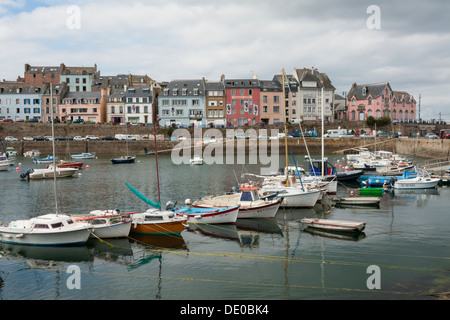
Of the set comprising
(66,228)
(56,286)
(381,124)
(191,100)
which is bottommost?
(56,286)

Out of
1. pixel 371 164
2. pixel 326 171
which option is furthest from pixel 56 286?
pixel 371 164

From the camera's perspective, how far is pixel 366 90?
339ft

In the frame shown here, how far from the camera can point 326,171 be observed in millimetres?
45219

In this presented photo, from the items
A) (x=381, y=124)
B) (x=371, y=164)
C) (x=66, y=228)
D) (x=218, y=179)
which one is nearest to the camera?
(x=66, y=228)

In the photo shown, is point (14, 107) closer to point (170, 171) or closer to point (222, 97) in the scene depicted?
point (222, 97)

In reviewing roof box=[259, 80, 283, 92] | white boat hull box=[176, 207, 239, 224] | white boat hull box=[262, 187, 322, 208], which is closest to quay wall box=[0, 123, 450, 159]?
roof box=[259, 80, 283, 92]

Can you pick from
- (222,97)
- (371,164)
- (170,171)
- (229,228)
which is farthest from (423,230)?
(222,97)

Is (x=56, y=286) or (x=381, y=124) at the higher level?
(x=381, y=124)

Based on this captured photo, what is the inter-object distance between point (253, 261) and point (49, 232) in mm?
11138

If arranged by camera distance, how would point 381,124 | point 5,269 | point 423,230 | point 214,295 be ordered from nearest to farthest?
point 214,295
point 5,269
point 423,230
point 381,124

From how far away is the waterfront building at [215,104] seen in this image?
97.4m

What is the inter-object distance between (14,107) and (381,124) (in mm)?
86228

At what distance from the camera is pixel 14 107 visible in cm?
10175

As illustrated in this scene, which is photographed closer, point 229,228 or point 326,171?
point 229,228
